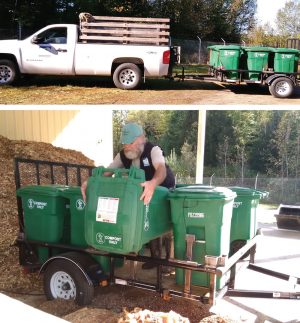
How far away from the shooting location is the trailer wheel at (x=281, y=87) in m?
9.62

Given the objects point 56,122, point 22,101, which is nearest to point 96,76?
point 22,101

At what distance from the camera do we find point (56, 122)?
12188 millimetres

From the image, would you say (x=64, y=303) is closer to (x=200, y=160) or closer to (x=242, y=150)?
(x=200, y=160)

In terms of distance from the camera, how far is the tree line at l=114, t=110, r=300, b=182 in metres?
18.2

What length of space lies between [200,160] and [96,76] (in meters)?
3.36

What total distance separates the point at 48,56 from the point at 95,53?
92 cm

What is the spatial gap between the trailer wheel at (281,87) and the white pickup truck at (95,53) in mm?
2232

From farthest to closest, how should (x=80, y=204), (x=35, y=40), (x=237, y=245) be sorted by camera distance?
(x=35, y=40) < (x=237, y=245) < (x=80, y=204)

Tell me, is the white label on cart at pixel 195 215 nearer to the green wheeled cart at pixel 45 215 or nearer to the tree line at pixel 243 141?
the green wheeled cart at pixel 45 215

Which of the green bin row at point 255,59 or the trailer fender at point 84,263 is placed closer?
the trailer fender at point 84,263

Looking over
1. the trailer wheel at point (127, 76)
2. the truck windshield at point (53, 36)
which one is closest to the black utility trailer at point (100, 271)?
the trailer wheel at point (127, 76)

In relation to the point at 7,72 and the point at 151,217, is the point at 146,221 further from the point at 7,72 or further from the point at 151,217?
the point at 7,72

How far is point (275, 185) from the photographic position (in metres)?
17.4

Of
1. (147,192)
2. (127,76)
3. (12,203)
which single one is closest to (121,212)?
(147,192)
